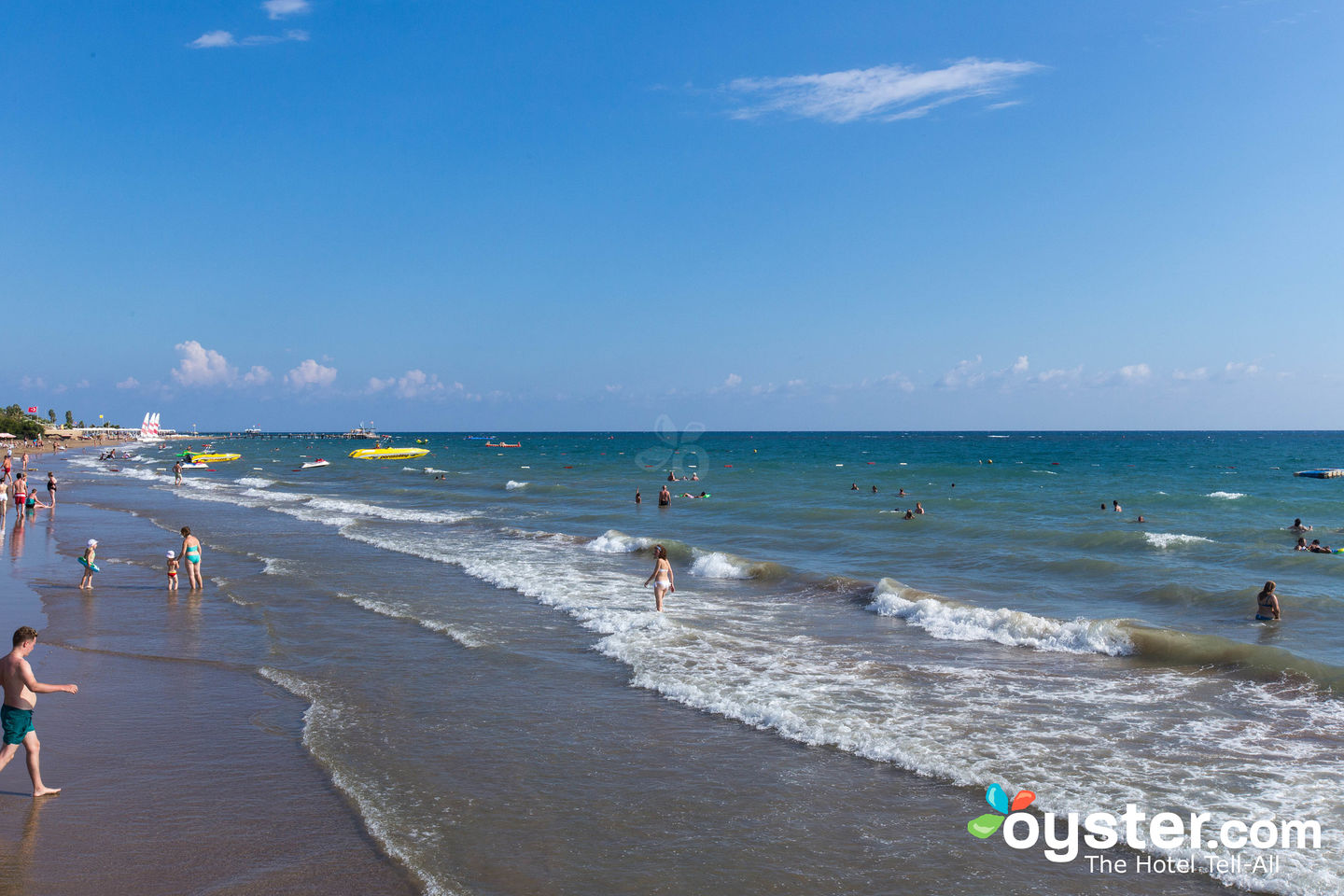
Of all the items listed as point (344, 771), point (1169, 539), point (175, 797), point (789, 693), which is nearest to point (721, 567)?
point (789, 693)

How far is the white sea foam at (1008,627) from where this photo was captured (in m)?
14.4

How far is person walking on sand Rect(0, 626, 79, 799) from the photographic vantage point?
7391 millimetres

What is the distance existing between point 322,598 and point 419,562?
222 inches

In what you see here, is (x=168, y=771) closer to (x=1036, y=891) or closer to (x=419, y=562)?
(x=1036, y=891)

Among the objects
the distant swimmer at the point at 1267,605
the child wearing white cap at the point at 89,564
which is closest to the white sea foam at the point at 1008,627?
the distant swimmer at the point at 1267,605

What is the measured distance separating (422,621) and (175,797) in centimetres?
828

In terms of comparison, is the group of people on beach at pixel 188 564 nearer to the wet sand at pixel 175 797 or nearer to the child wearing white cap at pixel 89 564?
the child wearing white cap at pixel 89 564

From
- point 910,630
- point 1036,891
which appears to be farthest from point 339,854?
point 910,630

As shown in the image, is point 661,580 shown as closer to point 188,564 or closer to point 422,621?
point 422,621

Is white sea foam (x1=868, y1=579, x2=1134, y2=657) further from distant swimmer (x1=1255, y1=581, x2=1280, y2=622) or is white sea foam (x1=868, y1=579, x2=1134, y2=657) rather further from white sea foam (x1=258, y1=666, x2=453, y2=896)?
white sea foam (x1=258, y1=666, x2=453, y2=896)

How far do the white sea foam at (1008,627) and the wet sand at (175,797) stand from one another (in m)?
11.2

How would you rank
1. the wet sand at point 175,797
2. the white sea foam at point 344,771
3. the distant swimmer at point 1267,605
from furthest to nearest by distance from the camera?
1. the distant swimmer at point 1267,605
2. the white sea foam at point 344,771
3. the wet sand at point 175,797

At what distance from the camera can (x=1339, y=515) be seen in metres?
37.3

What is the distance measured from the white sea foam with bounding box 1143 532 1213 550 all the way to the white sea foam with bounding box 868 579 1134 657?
1419 centimetres
